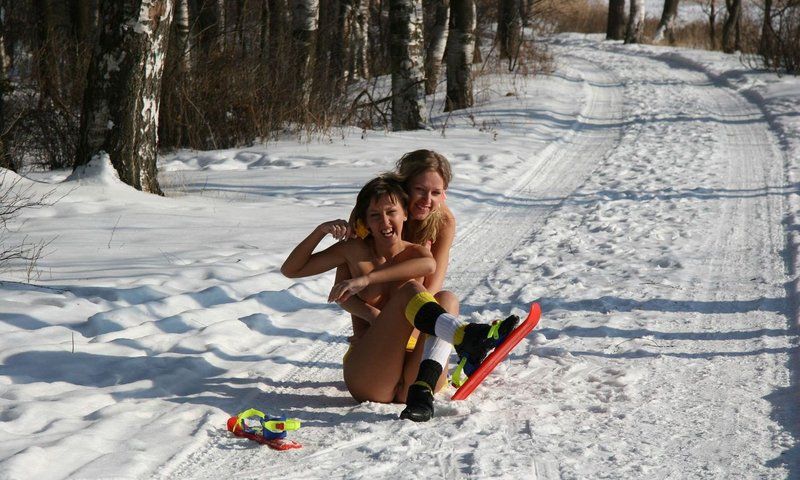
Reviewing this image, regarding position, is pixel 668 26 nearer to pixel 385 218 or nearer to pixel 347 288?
pixel 385 218

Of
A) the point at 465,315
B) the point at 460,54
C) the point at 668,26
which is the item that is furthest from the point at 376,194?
the point at 668,26

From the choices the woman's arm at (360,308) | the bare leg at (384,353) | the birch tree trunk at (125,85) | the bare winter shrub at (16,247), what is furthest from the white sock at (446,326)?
the birch tree trunk at (125,85)

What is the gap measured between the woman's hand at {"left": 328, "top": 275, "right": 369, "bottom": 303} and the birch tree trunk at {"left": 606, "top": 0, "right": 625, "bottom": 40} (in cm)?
3387

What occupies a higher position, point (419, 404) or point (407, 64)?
point (407, 64)

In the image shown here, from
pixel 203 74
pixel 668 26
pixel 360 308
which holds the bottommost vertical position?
pixel 360 308

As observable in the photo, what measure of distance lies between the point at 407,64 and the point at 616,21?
2452 cm

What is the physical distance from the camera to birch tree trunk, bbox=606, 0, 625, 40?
117 feet

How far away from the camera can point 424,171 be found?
4289mm

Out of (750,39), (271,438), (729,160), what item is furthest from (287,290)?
(750,39)

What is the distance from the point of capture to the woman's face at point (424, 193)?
4289 millimetres

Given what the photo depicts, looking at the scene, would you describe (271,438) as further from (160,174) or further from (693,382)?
(160,174)

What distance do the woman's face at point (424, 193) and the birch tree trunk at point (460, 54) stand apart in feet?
36.4

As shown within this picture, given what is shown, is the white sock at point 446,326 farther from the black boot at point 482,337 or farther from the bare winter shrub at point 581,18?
the bare winter shrub at point 581,18

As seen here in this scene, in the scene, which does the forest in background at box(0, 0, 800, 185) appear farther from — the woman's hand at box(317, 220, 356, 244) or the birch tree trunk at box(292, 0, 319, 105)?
the woman's hand at box(317, 220, 356, 244)
